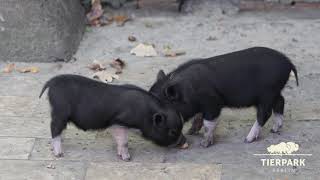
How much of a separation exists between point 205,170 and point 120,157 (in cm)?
73

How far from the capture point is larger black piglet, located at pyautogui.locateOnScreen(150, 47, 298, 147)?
6.31 meters

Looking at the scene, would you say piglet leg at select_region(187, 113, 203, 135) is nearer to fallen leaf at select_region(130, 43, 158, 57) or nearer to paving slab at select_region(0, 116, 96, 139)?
paving slab at select_region(0, 116, 96, 139)

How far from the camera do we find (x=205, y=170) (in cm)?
614

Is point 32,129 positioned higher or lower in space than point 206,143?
lower

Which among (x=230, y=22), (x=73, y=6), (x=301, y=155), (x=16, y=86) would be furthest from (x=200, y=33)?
(x=301, y=155)

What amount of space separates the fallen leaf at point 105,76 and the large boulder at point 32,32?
0.59 m

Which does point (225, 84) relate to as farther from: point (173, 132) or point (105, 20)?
point (105, 20)

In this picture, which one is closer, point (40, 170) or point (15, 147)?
point (40, 170)

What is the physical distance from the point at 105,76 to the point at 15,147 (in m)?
1.51

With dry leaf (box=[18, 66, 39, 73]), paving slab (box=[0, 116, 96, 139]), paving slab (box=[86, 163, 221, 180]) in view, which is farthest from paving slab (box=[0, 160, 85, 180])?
dry leaf (box=[18, 66, 39, 73])

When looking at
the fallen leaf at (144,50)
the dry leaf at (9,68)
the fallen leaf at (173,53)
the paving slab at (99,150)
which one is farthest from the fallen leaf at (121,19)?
the paving slab at (99,150)

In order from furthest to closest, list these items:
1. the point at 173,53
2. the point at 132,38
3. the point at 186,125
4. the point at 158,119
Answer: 1. the point at 132,38
2. the point at 173,53
3. the point at 186,125
4. the point at 158,119

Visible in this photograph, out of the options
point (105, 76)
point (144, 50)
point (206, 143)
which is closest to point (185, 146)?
point (206, 143)

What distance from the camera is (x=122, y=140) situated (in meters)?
6.34
